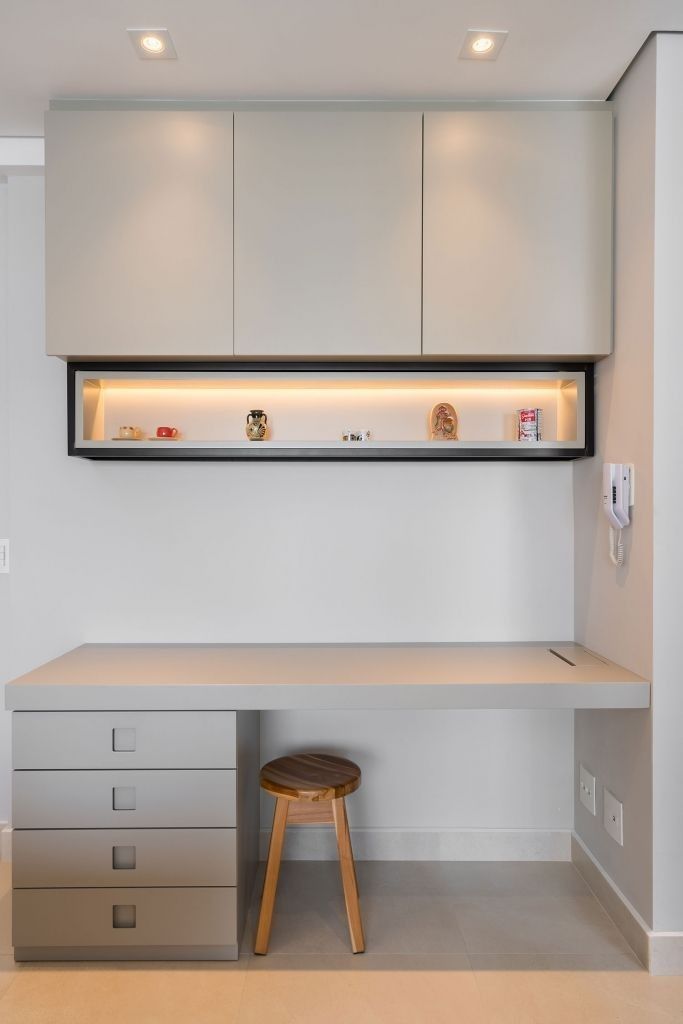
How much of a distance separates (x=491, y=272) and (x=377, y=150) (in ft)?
1.76

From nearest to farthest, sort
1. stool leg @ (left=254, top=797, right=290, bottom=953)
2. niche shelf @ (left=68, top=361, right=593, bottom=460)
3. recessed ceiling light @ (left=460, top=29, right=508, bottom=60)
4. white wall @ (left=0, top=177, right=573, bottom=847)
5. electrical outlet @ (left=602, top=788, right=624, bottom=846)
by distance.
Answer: recessed ceiling light @ (left=460, top=29, right=508, bottom=60), stool leg @ (left=254, top=797, right=290, bottom=953), electrical outlet @ (left=602, top=788, right=624, bottom=846), niche shelf @ (left=68, top=361, right=593, bottom=460), white wall @ (left=0, top=177, right=573, bottom=847)

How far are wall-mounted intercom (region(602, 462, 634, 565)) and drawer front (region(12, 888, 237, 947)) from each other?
5.12 ft

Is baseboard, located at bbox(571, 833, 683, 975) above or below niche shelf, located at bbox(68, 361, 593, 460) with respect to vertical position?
below

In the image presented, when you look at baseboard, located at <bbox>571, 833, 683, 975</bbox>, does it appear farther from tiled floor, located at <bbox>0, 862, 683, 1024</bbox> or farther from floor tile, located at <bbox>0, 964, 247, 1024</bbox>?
floor tile, located at <bbox>0, 964, 247, 1024</bbox>

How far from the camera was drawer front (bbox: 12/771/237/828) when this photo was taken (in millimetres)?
2092

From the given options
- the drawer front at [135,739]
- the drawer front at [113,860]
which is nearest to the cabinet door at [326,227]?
the drawer front at [135,739]

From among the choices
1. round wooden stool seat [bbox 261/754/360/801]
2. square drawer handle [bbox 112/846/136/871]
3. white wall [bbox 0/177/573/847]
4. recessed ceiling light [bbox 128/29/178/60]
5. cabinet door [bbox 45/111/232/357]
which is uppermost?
recessed ceiling light [bbox 128/29/178/60]

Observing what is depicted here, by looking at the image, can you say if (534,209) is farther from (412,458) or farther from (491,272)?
(412,458)

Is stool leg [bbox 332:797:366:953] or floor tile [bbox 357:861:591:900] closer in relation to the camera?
stool leg [bbox 332:797:366:953]

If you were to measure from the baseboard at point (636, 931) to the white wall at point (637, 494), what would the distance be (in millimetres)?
33

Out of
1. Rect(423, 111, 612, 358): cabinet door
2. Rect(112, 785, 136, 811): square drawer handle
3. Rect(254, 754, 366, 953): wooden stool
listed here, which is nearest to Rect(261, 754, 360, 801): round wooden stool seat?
Rect(254, 754, 366, 953): wooden stool

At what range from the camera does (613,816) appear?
2.34 metres

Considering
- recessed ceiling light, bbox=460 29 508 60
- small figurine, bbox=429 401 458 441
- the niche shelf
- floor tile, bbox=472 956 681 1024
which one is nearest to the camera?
floor tile, bbox=472 956 681 1024

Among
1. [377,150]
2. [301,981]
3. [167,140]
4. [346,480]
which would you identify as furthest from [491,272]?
[301,981]
